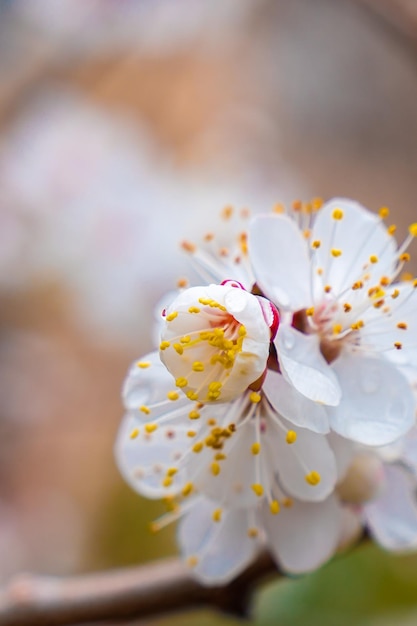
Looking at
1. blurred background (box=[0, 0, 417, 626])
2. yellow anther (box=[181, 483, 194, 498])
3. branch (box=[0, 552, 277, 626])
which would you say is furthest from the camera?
blurred background (box=[0, 0, 417, 626])

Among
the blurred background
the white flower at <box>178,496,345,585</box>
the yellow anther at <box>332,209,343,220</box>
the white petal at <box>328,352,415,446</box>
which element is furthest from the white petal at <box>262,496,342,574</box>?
the blurred background

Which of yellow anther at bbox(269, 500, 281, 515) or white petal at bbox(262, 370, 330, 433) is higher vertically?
white petal at bbox(262, 370, 330, 433)

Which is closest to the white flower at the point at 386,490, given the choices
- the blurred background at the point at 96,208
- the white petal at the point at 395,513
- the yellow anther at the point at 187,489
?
the white petal at the point at 395,513

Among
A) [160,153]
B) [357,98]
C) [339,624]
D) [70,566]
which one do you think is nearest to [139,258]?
[160,153]

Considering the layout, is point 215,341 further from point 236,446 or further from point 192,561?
point 192,561

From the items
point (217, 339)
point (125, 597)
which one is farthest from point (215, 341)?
point (125, 597)

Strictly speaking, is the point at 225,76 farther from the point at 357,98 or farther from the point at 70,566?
the point at 70,566

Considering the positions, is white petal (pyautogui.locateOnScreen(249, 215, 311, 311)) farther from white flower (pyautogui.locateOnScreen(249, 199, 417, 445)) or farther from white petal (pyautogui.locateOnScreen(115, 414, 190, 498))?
white petal (pyautogui.locateOnScreen(115, 414, 190, 498))
